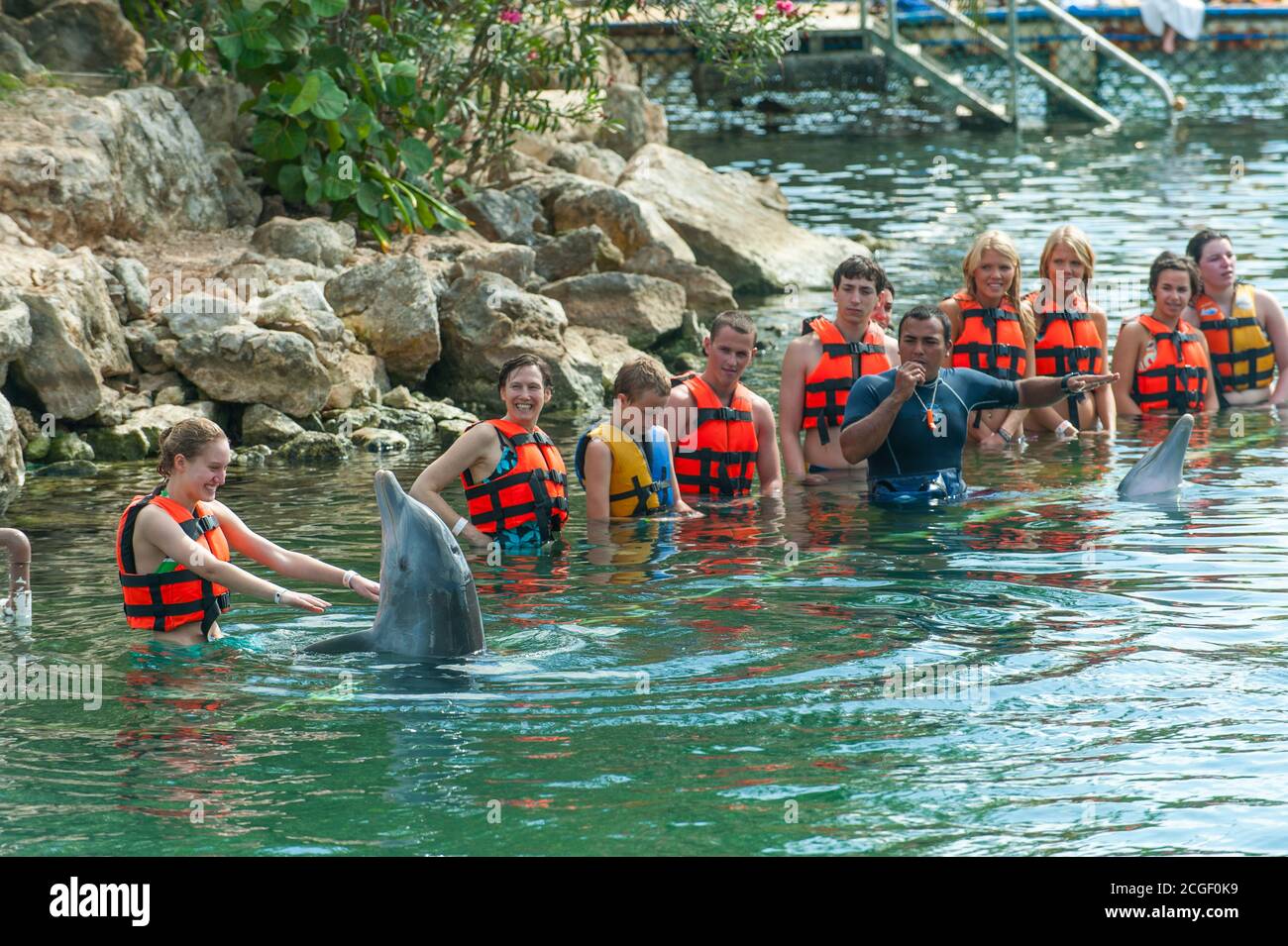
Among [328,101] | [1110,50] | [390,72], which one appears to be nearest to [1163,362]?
[390,72]

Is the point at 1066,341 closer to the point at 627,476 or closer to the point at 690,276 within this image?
the point at 627,476

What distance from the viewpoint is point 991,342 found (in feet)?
38.2

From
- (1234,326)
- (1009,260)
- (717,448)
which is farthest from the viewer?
(1234,326)

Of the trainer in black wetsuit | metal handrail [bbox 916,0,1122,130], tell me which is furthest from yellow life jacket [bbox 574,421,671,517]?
metal handrail [bbox 916,0,1122,130]

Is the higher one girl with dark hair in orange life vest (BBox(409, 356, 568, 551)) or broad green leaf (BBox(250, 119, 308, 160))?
broad green leaf (BBox(250, 119, 308, 160))

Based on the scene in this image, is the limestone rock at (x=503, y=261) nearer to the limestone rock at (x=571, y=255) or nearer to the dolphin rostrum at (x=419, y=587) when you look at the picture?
the limestone rock at (x=571, y=255)

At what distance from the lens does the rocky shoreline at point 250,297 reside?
12078 mm

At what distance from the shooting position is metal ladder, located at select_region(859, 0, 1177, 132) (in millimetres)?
32844

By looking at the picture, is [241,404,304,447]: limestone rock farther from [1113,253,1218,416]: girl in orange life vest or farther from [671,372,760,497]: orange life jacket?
[1113,253,1218,416]: girl in orange life vest

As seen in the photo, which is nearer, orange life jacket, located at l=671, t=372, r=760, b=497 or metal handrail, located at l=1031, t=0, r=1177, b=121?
orange life jacket, located at l=671, t=372, r=760, b=497

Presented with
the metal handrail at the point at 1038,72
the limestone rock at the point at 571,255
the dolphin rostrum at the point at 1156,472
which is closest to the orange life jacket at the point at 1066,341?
the dolphin rostrum at the point at 1156,472

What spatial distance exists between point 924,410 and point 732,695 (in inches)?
138
